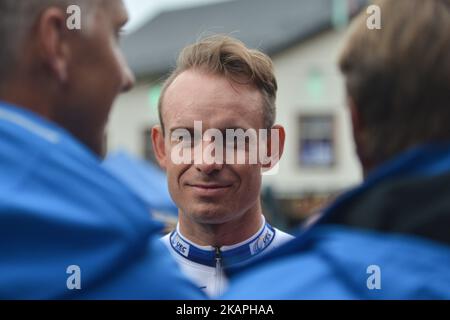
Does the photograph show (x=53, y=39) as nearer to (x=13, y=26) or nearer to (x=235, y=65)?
(x=13, y=26)

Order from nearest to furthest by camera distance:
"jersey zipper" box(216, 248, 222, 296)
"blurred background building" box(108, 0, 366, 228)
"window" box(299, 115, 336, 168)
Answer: "jersey zipper" box(216, 248, 222, 296) < "blurred background building" box(108, 0, 366, 228) < "window" box(299, 115, 336, 168)

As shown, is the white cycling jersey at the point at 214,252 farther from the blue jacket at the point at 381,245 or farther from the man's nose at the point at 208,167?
the blue jacket at the point at 381,245

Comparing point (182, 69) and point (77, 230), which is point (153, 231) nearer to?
point (77, 230)

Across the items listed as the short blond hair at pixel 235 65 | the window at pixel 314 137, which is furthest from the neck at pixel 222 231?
the window at pixel 314 137

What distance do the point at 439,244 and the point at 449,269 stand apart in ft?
0.08

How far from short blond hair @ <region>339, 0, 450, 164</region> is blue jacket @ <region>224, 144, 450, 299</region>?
2 centimetres

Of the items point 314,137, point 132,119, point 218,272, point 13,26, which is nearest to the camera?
point 13,26

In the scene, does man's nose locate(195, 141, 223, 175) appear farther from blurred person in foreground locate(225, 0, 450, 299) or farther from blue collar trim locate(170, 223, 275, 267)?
blurred person in foreground locate(225, 0, 450, 299)

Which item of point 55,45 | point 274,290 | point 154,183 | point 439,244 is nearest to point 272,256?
point 274,290

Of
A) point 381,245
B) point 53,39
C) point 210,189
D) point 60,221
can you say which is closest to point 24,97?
point 53,39

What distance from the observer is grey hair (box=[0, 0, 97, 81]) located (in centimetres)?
81

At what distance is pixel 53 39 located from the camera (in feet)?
2.68

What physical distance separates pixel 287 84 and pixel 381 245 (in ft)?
4.99

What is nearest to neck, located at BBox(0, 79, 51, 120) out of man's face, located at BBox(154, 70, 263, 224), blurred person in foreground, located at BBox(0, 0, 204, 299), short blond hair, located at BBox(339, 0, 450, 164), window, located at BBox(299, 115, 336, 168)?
blurred person in foreground, located at BBox(0, 0, 204, 299)
